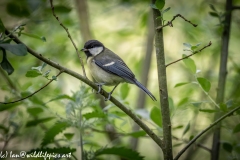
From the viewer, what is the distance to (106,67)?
258cm

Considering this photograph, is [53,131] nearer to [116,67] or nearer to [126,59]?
[116,67]

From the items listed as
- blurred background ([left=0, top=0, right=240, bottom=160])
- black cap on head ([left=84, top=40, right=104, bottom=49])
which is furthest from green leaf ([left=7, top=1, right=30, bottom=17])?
black cap on head ([left=84, top=40, right=104, bottom=49])

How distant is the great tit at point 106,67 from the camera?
246cm

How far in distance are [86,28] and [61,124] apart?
1.30m

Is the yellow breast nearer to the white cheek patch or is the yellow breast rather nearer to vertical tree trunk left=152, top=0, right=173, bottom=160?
the white cheek patch

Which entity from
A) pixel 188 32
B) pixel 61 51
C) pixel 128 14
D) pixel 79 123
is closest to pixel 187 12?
pixel 188 32

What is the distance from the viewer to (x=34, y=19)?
7.13ft

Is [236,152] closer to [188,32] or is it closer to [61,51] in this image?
[188,32]

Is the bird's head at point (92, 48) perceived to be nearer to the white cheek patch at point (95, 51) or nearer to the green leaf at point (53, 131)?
the white cheek patch at point (95, 51)

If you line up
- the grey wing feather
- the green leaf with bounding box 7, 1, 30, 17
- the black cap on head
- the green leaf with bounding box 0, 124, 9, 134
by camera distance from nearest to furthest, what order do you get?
1. the green leaf with bounding box 0, 124, 9, 134
2. the green leaf with bounding box 7, 1, 30, 17
3. the grey wing feather
4. the black cap on head

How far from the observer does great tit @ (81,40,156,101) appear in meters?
2.46

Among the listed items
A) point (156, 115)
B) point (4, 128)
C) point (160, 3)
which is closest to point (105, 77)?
point (156, 115)

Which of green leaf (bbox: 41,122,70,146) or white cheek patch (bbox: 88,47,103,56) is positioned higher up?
white cheek patch (bbox: 88,47,103,56)

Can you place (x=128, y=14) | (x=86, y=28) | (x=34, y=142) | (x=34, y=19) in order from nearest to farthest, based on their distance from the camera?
1. (x=34, y=19)
2. (x=34, y=142)
3. (x=86, y=28)
4. (x=128, y=14)
